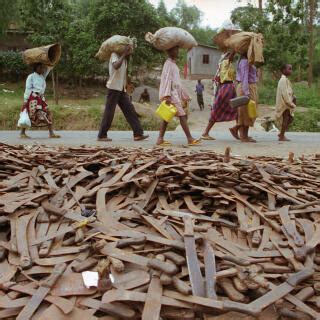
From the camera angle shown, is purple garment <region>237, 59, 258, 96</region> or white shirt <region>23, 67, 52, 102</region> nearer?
purple garment <region>237, 59, 258, 96</region>

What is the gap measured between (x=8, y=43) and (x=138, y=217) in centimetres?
3182

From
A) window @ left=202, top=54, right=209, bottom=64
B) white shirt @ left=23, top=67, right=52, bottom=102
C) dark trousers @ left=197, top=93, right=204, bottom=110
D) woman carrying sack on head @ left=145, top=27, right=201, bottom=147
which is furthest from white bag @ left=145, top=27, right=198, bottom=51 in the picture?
window @ left=202, top=54, right=209, bottom=64

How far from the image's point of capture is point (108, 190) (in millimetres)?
3133

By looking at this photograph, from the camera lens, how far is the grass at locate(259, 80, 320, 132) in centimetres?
1858

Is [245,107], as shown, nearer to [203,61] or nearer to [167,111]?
[167,111]

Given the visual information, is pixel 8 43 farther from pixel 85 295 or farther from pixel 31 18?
pixel 85 295

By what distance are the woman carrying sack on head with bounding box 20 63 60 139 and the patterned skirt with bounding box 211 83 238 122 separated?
317 cm

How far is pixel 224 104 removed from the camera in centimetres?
800

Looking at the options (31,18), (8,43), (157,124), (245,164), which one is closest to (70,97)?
(31,18)

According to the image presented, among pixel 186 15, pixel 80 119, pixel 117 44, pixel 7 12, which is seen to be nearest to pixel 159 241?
pixel 117 44

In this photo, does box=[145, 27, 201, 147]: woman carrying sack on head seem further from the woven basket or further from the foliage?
the foliage

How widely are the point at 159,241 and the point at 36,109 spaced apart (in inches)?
266

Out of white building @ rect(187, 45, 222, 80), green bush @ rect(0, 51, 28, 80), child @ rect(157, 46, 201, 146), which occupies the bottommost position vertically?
child @ rect(157, 46, 201, 146)

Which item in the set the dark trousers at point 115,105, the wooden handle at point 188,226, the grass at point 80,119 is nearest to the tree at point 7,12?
the grass at point 80,119
